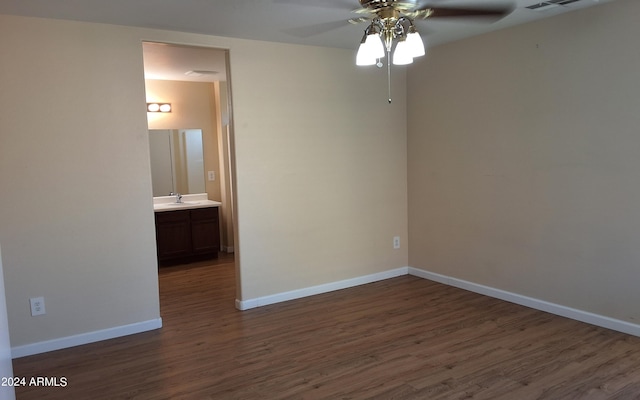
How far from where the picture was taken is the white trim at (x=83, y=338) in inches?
130

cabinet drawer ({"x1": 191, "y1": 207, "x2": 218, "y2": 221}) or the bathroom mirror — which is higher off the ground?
the bathroom mirror

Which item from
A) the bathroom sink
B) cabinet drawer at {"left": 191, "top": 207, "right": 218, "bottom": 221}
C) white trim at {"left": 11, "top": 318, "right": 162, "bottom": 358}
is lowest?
white trim at {"left": 11, "top": 318, "right": 162, "bottom": 358}

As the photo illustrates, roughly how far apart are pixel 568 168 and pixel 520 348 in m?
1.45

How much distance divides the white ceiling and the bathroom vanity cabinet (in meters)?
2.19

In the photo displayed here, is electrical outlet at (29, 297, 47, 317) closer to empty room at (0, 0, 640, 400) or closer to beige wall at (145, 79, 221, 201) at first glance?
empty room at (0, 0, 640, 400)

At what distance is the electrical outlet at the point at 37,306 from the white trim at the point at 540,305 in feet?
11.6

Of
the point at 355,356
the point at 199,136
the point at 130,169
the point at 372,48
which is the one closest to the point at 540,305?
the point at 355,356

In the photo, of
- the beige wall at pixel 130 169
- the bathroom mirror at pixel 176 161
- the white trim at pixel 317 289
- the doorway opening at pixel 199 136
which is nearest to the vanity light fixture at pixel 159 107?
the doorway opening at pixel 199 136

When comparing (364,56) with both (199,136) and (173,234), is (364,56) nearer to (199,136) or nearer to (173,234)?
(173,234)

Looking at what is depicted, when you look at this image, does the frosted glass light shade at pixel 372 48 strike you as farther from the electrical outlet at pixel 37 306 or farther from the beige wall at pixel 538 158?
the electrical outlet at pixel 37 306

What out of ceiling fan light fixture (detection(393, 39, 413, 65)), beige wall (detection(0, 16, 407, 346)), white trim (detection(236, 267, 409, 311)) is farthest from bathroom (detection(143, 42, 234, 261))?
ceiling fan light fixture (detection(393, 39, 413, 65))

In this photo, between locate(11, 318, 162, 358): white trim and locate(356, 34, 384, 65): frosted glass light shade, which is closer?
locate(356, 34, 384, 65): frosted glass light shade

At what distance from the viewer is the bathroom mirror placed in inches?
244

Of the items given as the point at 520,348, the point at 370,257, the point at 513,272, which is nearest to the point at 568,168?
the point at 513,272
